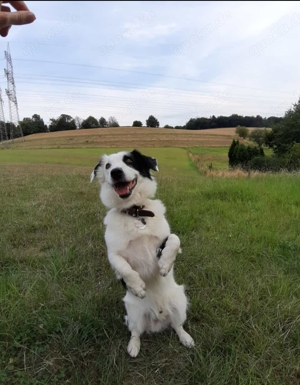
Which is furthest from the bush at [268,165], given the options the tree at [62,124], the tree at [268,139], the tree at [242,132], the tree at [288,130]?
the tree at [62,124]

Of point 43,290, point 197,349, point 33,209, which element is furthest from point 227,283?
point 33,209

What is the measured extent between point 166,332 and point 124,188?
1253 millimetres

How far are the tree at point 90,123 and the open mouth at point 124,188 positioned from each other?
187 ft

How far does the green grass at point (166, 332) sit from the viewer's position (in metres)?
1.82

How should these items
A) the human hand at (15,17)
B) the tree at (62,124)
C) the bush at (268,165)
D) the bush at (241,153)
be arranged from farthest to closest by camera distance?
the tree at (62,124)
the bush at (241,153)
the bush at (268,165)
the human hand at (15,17)

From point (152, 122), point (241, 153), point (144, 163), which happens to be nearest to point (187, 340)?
point (144, 163)

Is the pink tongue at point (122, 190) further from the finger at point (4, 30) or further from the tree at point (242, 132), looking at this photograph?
the tree at point (242, 132)

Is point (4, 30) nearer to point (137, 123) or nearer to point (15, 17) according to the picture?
point (15, 17)

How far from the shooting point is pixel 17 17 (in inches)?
45.5

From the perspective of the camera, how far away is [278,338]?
2014 mm

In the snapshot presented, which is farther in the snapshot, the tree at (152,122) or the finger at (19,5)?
the tree at (152,122)

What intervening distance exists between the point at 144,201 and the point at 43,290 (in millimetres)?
1217

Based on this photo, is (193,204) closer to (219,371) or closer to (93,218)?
(93,218)

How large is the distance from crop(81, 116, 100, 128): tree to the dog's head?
5673 centimetres
